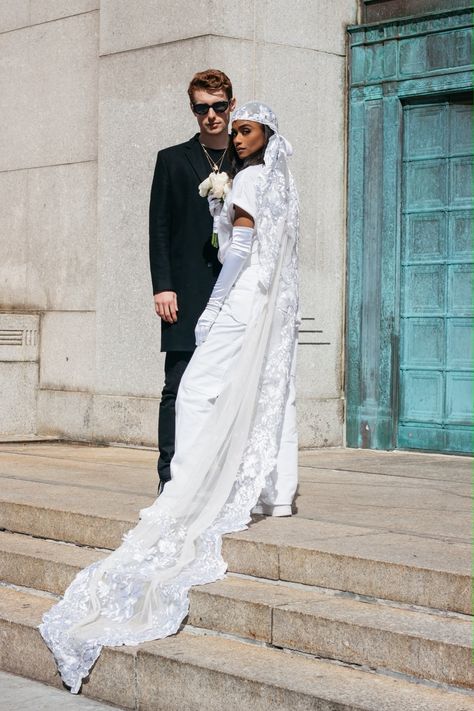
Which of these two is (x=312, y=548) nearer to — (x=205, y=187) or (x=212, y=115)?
(x=205, y=187)

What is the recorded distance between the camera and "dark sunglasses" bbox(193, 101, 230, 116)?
6.53 meters

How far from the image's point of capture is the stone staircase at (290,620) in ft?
14.9

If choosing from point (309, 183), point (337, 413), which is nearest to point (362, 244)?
point (309, 183)

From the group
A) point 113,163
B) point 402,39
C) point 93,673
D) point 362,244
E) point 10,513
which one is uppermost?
point 402,39

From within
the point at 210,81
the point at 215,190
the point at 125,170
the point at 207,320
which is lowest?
the point at 207,320

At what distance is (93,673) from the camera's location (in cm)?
516

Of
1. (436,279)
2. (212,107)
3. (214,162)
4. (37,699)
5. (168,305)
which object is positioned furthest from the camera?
(436,279)

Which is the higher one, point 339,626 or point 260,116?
point 260,116

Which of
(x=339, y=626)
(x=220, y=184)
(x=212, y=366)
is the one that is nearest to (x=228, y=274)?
(x=212, y=366)

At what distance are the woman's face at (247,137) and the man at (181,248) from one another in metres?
0.56

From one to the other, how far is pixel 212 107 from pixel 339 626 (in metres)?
2.84

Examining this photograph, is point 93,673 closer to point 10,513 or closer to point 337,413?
point 10,513

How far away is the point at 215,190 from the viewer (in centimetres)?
642

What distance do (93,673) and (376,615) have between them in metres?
1.14
